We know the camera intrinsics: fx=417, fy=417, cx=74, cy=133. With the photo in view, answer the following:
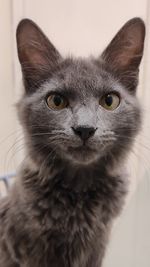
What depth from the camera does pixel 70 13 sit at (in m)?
1.55

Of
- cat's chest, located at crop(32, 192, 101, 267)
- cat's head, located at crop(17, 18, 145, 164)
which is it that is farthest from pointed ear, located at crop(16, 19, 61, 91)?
cat's chest, located at crop(32, 192, 101, 267)

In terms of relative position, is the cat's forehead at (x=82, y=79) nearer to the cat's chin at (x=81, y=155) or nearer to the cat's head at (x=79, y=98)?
the cat's head at (x=79, y=98)

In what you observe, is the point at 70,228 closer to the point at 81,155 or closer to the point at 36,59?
the point at 81,155

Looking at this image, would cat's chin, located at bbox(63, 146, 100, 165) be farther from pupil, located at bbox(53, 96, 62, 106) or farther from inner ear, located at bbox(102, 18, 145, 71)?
inner ear, located at bbox(102, 18, 145, 71)

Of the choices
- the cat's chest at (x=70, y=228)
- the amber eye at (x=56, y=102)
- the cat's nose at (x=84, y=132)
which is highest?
the amber eye at (x=56, y=102)

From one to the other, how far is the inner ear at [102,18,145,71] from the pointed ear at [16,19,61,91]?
119mm

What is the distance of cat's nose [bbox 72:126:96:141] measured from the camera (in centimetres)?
76

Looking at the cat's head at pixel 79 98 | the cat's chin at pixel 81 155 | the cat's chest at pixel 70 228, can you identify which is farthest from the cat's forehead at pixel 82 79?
the cat's chest at pixel 70 228

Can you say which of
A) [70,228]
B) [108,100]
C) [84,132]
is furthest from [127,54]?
[70,228]

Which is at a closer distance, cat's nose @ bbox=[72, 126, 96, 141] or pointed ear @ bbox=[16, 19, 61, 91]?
cat's nose @ bbox=[72, 126, 96, 141]

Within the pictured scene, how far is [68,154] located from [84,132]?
9 centimetres

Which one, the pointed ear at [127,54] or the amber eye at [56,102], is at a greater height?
the pointed ear at [127,54]

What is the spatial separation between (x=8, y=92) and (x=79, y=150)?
1.00m

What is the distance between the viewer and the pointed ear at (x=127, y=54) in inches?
35.4
